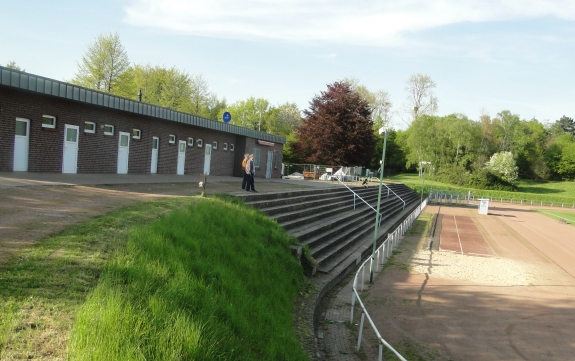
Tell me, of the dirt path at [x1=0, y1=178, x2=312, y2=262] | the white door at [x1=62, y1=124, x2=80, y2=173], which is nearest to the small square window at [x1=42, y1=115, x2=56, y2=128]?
the white door at [x1=62, y1=124, x2=80, y2=173]

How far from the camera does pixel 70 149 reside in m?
18.5

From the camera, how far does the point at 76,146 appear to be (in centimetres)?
1873

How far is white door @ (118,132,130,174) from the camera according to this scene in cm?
2127

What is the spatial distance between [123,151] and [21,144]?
208 inches

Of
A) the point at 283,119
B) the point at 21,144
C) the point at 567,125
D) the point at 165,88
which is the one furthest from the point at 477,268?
the point at 567,125

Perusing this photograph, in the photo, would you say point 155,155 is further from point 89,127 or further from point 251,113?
point 251,113

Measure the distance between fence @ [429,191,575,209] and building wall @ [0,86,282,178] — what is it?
134 ft

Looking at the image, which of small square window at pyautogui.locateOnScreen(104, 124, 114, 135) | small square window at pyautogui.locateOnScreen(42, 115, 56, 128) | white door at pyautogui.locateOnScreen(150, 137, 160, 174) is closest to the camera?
small square window at pyautogui.locateOnScreen(42, 115, 56, 128)

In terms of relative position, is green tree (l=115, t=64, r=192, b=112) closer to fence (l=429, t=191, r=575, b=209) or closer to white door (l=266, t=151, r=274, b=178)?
white door (l=266, t=151, r=274, b=178)

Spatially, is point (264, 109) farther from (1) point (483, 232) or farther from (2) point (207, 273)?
(2) point (207, 273)

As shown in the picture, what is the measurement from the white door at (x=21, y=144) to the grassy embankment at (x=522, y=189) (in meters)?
52.8

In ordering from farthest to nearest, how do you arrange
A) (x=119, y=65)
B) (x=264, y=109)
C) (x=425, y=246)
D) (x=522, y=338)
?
(x=264, y=109) → (x=119, y=65) → (x=425, y=246) → (x=522, y=338)

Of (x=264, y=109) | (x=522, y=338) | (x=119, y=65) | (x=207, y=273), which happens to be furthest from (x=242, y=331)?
(x=264, y=109)

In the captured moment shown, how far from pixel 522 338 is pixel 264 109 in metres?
76.3
